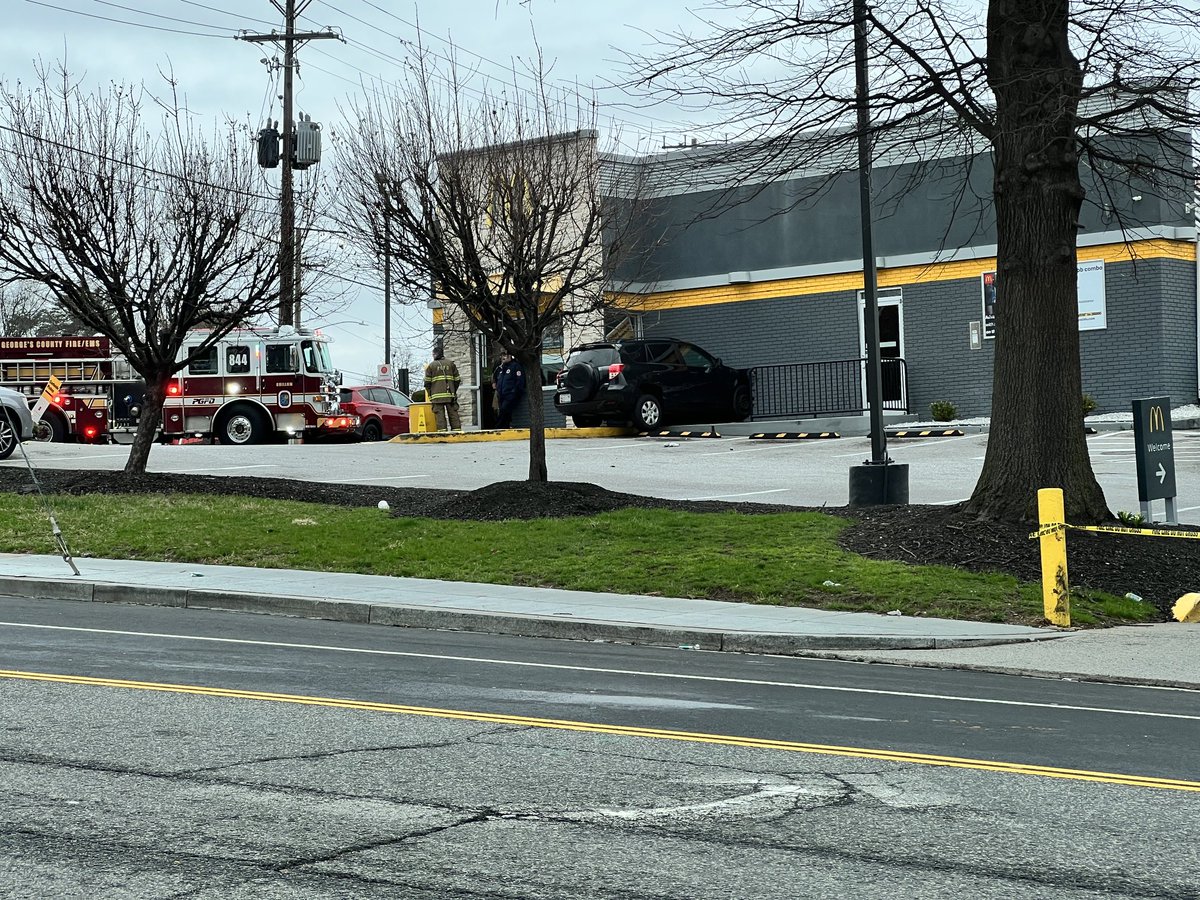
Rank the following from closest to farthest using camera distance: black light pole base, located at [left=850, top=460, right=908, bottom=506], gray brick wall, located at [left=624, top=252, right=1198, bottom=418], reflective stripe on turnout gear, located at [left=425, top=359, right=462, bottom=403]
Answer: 1. black light pole base, located at [left=850, top=460, right=908, bottom=506]
2. gray brick wall, located at [left=624, top=252, right=1198, bottom=418]
3. reflective stripe on turnout gear, located at [left=425, top=359, right=462, bottom=403]

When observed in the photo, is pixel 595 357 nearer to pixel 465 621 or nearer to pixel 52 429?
pixel 52 429

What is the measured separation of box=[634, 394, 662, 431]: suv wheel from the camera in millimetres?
31003

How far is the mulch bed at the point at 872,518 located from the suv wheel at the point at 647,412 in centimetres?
1085

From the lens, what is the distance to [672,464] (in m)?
24.9

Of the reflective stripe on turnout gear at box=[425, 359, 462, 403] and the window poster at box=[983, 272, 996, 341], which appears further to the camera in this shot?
the reflective stripe on turnout gear at box=[425, 359, 462, 403]

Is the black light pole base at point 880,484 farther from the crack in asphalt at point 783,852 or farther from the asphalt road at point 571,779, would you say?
the crack in asphalt at point 783,852

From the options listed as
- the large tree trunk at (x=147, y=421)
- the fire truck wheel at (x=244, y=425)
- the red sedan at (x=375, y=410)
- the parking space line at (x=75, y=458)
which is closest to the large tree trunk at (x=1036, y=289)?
the large tree trunk at (x=147, y=421)

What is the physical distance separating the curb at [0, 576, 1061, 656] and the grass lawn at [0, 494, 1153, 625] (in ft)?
4.72

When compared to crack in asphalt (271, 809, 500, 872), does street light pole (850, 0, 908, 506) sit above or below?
above

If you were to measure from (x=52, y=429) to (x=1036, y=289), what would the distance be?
27346 millimetres

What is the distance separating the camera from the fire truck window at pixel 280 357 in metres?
34.4

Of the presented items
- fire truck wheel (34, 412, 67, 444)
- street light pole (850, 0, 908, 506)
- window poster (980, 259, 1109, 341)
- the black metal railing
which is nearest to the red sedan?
fire truck wheel (34, 412, 67, 444)

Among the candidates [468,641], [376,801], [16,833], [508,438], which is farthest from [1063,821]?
[508,438]

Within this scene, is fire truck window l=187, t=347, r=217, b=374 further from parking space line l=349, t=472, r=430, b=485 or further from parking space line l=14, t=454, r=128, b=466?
parking space line l=349, t=472, r=430, b=485
